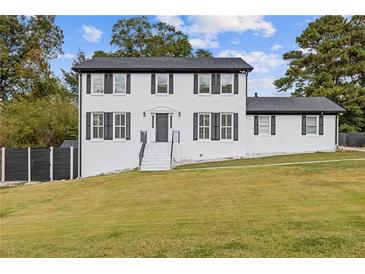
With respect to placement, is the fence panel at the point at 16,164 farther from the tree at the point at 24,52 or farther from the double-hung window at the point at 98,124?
the tree at the point at 24,52

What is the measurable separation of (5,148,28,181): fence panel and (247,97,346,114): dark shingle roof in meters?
13.3

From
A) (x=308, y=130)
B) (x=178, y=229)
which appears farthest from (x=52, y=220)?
(x=308, y=130)

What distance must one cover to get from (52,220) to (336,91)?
26.9 meters

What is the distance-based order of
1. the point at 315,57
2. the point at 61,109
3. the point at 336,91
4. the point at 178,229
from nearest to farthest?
the point at 178,229 < the point at 61,109 < the point at 336,91 < the point at 315,57

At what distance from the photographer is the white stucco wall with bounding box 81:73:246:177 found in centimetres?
2034

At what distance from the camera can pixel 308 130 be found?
837 inches

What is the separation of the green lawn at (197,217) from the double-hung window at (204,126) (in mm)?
6376

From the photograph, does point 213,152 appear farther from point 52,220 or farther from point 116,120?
point 52,220

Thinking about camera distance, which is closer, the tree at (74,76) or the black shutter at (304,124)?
the black shutter at (304,124)

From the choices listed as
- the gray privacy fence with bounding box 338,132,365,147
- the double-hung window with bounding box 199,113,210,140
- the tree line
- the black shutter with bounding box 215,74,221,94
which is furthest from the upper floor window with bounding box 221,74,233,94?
the gray privacy fence with bounding box 338,132,365,147

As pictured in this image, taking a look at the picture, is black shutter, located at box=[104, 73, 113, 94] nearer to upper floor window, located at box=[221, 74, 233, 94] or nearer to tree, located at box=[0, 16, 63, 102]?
upper floor window, located at box=[221, 74, 233, 94]

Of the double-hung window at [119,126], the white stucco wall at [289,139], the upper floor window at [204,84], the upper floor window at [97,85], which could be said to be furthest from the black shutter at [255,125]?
the upper floor window at [97,85]

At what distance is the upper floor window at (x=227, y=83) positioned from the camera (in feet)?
66.4
